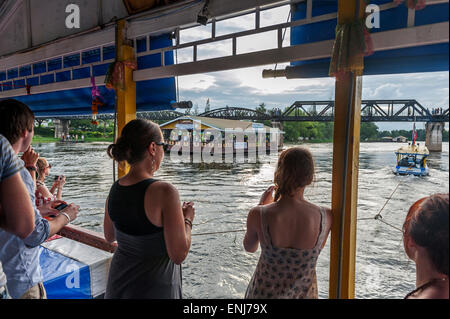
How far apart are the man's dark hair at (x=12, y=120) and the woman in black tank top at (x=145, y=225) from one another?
32cm

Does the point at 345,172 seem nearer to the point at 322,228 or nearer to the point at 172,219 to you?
the point at 322,228

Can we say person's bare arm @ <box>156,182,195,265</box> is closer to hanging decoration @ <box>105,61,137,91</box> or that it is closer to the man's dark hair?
the man's dark hair

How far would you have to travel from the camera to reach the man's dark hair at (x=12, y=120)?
3.41 ft

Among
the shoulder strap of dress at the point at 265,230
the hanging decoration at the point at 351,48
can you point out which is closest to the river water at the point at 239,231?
the shoulder strap of dress at the point at 265,230

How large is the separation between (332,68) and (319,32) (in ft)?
1.83

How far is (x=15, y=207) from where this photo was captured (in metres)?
0.93

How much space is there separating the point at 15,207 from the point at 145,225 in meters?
0.42

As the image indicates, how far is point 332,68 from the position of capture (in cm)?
138

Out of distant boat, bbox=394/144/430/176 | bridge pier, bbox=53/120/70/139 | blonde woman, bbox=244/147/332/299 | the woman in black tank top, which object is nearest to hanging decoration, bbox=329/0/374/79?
blonde woman, bbox=244/147/332/299

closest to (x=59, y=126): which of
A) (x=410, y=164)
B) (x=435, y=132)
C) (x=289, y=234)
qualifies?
(x=289, y=234)

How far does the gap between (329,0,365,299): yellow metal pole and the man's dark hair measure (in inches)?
54.1

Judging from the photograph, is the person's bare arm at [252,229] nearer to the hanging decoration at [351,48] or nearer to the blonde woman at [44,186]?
the hanging decoration at [351,48]

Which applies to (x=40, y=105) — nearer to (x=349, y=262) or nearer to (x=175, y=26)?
(x=175, y=26)

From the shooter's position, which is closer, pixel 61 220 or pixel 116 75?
pixel 61 220
